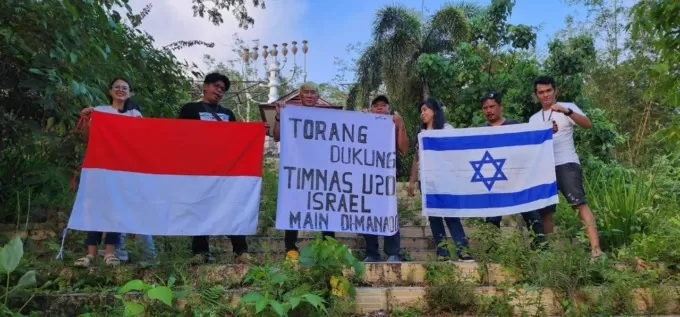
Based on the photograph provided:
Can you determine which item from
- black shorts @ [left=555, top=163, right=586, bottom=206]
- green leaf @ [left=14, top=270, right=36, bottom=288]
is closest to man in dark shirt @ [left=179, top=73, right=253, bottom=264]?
green leaf @ [left=14, top=270, right=36, bottom=288]

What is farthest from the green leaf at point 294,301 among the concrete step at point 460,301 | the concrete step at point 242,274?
the concrete step at point 242,274

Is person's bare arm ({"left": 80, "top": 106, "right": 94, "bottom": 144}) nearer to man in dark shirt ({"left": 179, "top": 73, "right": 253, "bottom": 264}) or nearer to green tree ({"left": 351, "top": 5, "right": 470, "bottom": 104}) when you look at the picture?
man in dark shirt ({"left": 179, "top": 73, "right": 253, "bottom": 264})

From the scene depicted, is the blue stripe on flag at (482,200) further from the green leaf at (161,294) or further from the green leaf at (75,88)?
the green leaf at (75,88)

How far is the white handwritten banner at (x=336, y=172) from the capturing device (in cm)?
441

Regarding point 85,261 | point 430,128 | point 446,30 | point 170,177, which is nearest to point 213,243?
point 170,177

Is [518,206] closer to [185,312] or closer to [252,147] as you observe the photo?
[252,147]

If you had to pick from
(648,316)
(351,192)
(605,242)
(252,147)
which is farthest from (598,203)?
(252,147)

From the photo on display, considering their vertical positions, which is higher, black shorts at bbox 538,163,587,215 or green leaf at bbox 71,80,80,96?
green leaf at bbox 71,80,80,96

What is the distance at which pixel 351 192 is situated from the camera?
15.0ft

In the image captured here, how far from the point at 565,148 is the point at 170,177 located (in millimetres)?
3148

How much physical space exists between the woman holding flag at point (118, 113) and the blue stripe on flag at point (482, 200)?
2301 millimetres

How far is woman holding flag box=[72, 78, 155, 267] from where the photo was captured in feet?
13.2

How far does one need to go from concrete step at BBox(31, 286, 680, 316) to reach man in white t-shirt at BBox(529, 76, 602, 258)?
78cm

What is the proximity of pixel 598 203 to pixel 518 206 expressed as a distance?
5.22 ft
